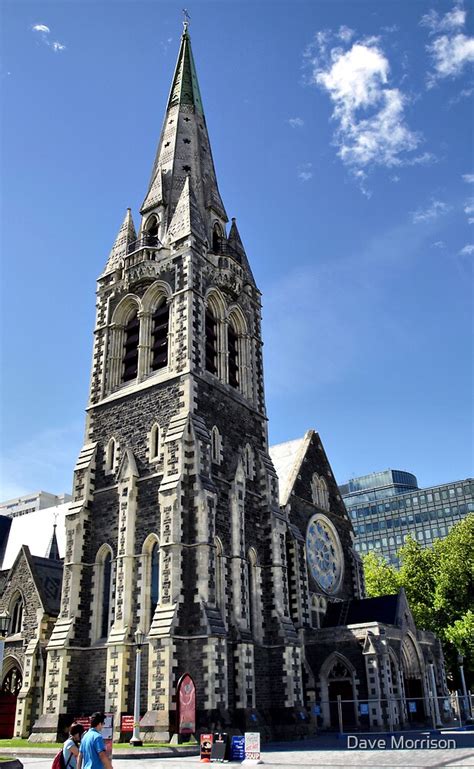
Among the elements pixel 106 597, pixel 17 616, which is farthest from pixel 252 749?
pixel 17 616

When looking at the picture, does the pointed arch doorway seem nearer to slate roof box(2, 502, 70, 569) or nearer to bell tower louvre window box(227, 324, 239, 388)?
slate roof box(2, 502, 70, 569)

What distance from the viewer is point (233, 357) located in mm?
35812

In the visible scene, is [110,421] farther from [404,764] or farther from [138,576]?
[404,764]

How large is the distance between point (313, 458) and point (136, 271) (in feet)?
48.1

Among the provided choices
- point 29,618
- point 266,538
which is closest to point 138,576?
point 266,538

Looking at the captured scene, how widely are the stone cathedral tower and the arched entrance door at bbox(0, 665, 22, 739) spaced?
18.1 feet

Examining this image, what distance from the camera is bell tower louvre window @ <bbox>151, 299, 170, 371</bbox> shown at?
32375mm

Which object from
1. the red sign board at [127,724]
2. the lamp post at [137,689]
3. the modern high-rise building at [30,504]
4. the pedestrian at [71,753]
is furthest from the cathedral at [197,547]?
the modern high-rise building at [30,504]

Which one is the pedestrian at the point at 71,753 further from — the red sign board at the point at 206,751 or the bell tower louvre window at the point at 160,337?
the bell tower louvre window at the point at 160,337

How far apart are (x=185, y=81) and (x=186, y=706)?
38933 mm

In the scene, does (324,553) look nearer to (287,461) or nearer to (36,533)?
(287,461)

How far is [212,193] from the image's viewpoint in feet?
131

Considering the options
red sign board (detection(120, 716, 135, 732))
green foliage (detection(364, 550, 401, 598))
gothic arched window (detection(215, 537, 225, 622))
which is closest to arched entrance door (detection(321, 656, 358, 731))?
gothic arched window (detection(215, 537, 225, 622))

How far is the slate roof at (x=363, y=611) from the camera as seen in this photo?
31875 mm
